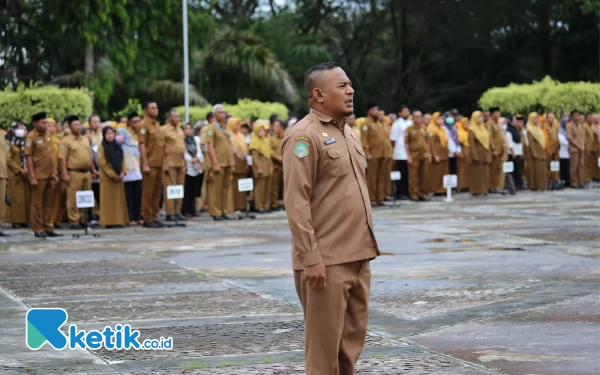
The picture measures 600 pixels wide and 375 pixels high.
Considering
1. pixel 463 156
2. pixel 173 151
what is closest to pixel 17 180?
pixel 173 151

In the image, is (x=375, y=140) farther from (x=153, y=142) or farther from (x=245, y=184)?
(x=153, y=142)

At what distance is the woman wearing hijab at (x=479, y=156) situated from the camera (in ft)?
96.9

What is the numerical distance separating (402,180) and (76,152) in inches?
395

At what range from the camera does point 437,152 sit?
3027cm

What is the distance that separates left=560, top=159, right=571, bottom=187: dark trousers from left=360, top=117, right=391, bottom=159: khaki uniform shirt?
303 inches

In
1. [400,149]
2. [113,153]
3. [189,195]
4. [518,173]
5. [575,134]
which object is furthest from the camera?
[575,134]

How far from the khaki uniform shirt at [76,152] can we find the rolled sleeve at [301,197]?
14.7 m

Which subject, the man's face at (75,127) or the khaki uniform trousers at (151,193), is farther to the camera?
the khaki uniform trousers at (151,193)

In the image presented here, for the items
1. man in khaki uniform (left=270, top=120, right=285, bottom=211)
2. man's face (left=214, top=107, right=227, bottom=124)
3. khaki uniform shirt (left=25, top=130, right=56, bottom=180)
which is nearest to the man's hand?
khaki uniform shirt (left=25, top=130, right=56, bottom=180)

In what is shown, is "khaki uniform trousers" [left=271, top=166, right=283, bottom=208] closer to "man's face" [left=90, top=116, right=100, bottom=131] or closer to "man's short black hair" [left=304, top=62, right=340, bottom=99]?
"man's face" [left=90, top=116, right=100, bottom=131]

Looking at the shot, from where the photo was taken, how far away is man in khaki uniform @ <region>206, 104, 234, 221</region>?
23125 mm

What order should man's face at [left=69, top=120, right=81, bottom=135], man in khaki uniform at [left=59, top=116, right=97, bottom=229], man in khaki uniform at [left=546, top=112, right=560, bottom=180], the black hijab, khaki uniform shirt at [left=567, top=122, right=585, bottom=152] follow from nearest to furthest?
man's face at [left=69, top=120, right=81, bottom=135] → man in khaki uniform at [left=59, top=116, right=97, bottom=229] → the black hijab → man in khaki uniform at [left=546, top=112, right=560, bottom=180] → khaki uniform shirt at [left=567, top=122, right=585, bottom=152]

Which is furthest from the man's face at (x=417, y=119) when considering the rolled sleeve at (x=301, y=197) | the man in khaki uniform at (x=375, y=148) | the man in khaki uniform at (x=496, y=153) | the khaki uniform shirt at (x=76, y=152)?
the rolled sleeve at (x=301, y=197)

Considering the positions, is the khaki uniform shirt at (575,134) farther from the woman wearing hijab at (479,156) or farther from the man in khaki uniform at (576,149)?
the woman wearing hijab at (479,156)
